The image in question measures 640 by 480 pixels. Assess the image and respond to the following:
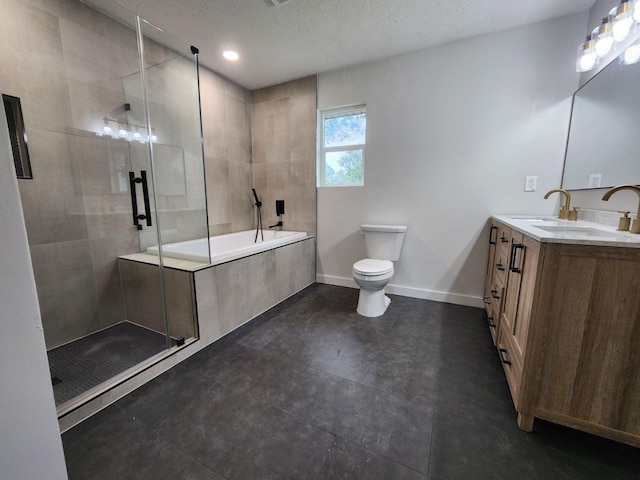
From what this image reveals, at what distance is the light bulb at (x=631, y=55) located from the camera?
4.65 ft

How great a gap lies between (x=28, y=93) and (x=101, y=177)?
0.61 m

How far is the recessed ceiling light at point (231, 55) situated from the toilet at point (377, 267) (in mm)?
2094

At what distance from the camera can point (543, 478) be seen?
3.28ft

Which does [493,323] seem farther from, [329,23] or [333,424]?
[329,23]

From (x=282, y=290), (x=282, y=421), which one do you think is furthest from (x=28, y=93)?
(x=282, y=421)

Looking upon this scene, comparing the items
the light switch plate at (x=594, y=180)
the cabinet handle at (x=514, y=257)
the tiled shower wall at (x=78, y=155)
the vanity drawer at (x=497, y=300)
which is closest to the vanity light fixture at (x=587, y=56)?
the light switch plate at (x=594, y=180)

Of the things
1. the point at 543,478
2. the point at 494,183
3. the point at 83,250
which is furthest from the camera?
the point at 494,183

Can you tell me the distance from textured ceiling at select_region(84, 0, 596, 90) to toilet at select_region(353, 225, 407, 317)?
1.68 metres

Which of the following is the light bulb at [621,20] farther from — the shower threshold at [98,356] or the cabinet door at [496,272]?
the shower threshold at [98,356]

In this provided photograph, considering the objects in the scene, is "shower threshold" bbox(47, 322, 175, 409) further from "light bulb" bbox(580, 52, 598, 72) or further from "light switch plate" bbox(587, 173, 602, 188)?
"light bulb" bbox(580, 52, 598, 72)

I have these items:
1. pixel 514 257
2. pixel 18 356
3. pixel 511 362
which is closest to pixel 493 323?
pixel 511 362

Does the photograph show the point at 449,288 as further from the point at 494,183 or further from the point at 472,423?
the point at 472,423

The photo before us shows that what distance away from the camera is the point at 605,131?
1683 millimetres

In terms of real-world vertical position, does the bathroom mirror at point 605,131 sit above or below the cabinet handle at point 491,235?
above
